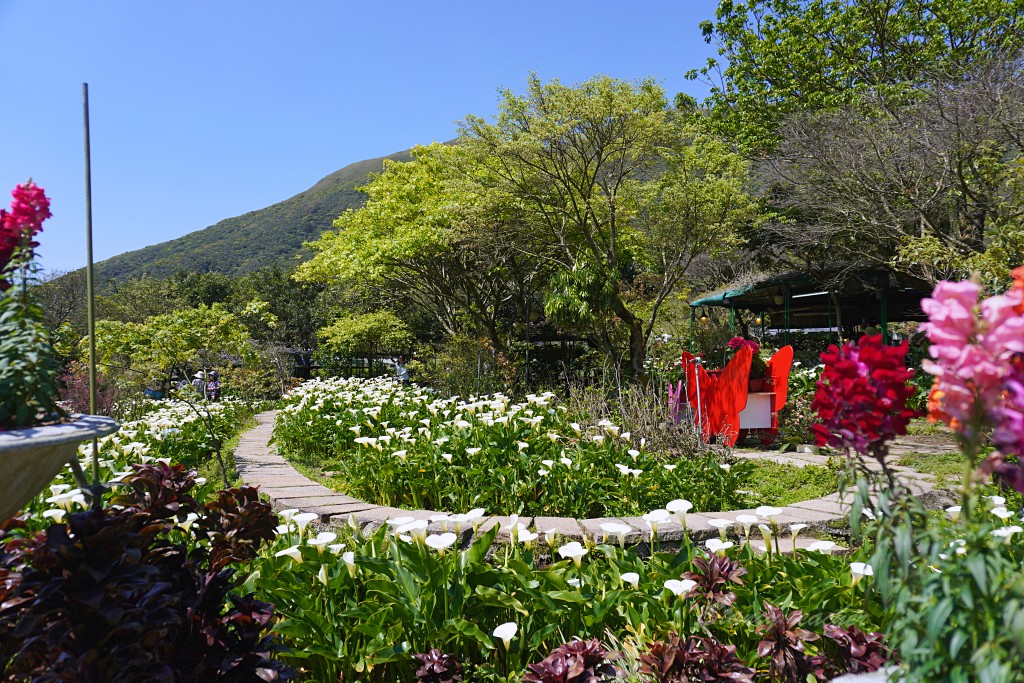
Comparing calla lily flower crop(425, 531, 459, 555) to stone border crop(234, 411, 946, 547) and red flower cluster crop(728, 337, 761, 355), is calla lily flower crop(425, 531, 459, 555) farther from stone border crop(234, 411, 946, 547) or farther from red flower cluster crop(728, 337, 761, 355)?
red flower cluster crop(728, 337, 761, 355)

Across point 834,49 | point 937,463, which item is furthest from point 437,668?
point 834,49

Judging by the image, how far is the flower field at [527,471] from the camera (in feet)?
13.7

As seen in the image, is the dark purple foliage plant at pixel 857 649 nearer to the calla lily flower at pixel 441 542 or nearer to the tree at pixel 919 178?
the calla lily flower at pixel 441 542

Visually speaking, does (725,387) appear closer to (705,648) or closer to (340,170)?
(705,648)

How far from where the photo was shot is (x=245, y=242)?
233ft

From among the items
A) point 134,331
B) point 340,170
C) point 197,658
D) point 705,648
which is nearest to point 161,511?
point 197,658

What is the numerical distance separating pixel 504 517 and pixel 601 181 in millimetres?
8487

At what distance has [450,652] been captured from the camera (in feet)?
7.13

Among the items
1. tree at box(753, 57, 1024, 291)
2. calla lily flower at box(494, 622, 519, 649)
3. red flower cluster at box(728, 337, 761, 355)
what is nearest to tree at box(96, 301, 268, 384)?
red flower cluster at box(728, 337, 761, 355)

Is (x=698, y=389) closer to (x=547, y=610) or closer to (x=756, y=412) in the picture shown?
→ (x=756, y=412)

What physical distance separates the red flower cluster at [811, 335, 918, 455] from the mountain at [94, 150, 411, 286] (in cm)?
6290

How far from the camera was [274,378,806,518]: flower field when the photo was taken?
417 centimetres

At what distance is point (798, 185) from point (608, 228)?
3.67m

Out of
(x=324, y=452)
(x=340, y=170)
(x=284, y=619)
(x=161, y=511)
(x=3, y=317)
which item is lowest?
(x=324, y=452)
